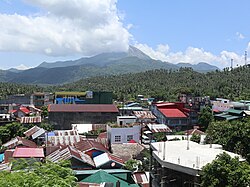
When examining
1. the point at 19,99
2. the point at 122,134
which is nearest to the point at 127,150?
the point at 122,134

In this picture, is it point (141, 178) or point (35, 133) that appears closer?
point (141, 178)

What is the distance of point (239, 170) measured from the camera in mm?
10836

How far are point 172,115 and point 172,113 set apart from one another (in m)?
0.73

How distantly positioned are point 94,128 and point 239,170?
2588 cm

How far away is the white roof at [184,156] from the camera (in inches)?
480

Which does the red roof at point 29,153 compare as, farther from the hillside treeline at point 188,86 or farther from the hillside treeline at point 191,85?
the hillside treeline at point 191,85

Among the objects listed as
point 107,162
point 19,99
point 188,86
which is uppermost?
point 188,86

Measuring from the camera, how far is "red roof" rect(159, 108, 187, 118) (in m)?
38.1

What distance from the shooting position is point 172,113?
38.8 meters

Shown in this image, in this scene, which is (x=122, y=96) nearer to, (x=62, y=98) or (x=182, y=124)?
(x=62, y=98)

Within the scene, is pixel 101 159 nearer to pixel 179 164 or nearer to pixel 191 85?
pixel 179 164

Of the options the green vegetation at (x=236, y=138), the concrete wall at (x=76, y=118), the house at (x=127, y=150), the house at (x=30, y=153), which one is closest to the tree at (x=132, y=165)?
the house at (x=127, y=150)

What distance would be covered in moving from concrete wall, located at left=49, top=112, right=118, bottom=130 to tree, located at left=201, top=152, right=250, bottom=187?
28625mm

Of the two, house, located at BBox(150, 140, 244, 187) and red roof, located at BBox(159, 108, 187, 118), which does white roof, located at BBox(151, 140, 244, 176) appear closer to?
house, located at BBox(150, 140, 244, 187)
